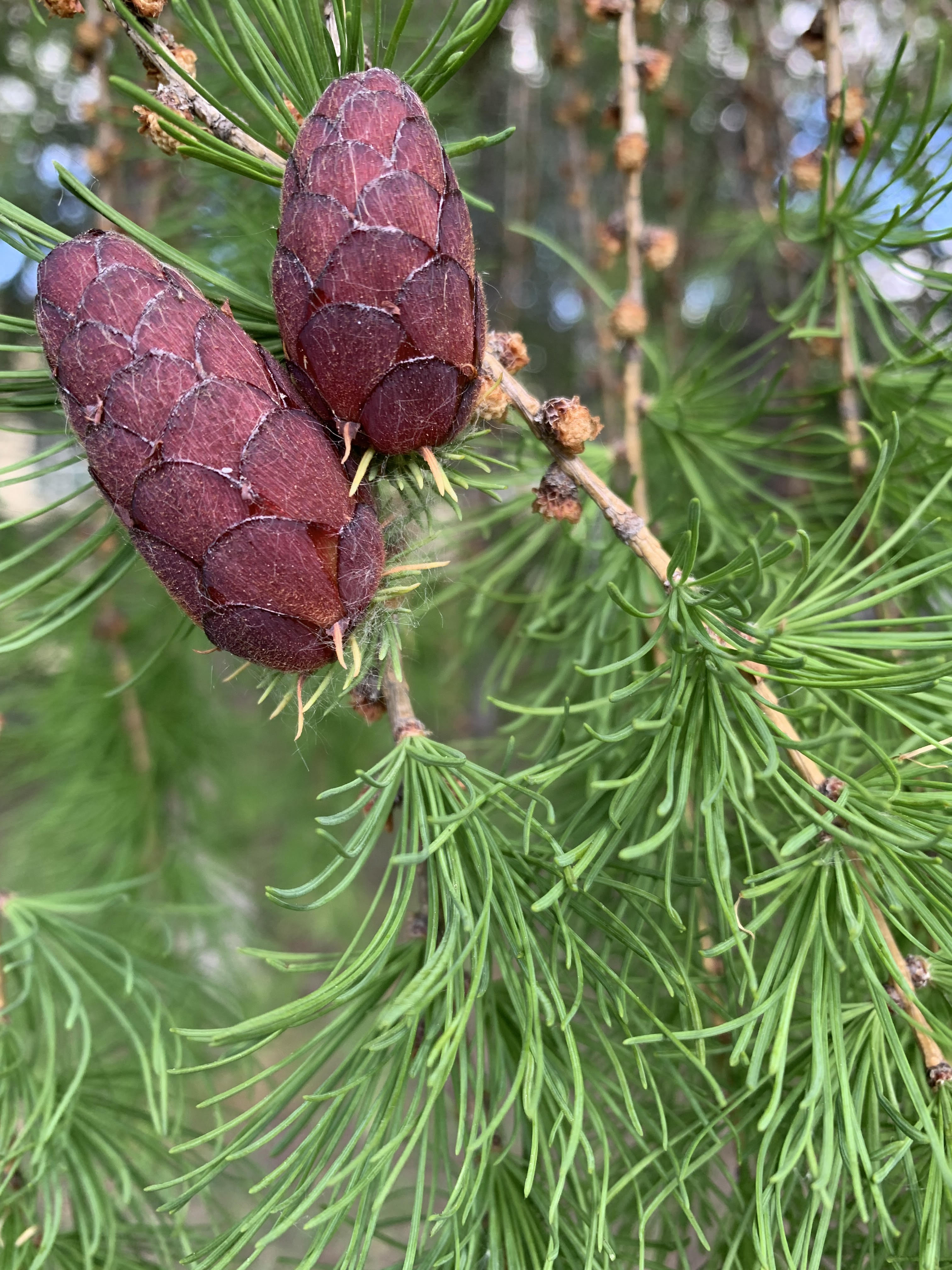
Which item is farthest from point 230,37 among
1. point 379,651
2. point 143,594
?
point 379,651

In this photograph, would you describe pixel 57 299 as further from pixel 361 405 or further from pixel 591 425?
pixel 591 425

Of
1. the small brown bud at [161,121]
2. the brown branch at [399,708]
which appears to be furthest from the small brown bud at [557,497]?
the small brown bud at [161,121]

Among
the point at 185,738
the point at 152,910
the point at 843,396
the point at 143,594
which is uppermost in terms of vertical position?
the point at 143,594

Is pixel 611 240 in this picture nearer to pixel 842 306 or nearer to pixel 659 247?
pixel 659 247

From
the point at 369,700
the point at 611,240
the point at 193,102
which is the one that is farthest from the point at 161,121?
the point at 611,240

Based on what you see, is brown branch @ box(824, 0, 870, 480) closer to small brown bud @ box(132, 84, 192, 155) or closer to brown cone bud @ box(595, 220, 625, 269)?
brown cone bud @ box(595, 220, 625, 269)
